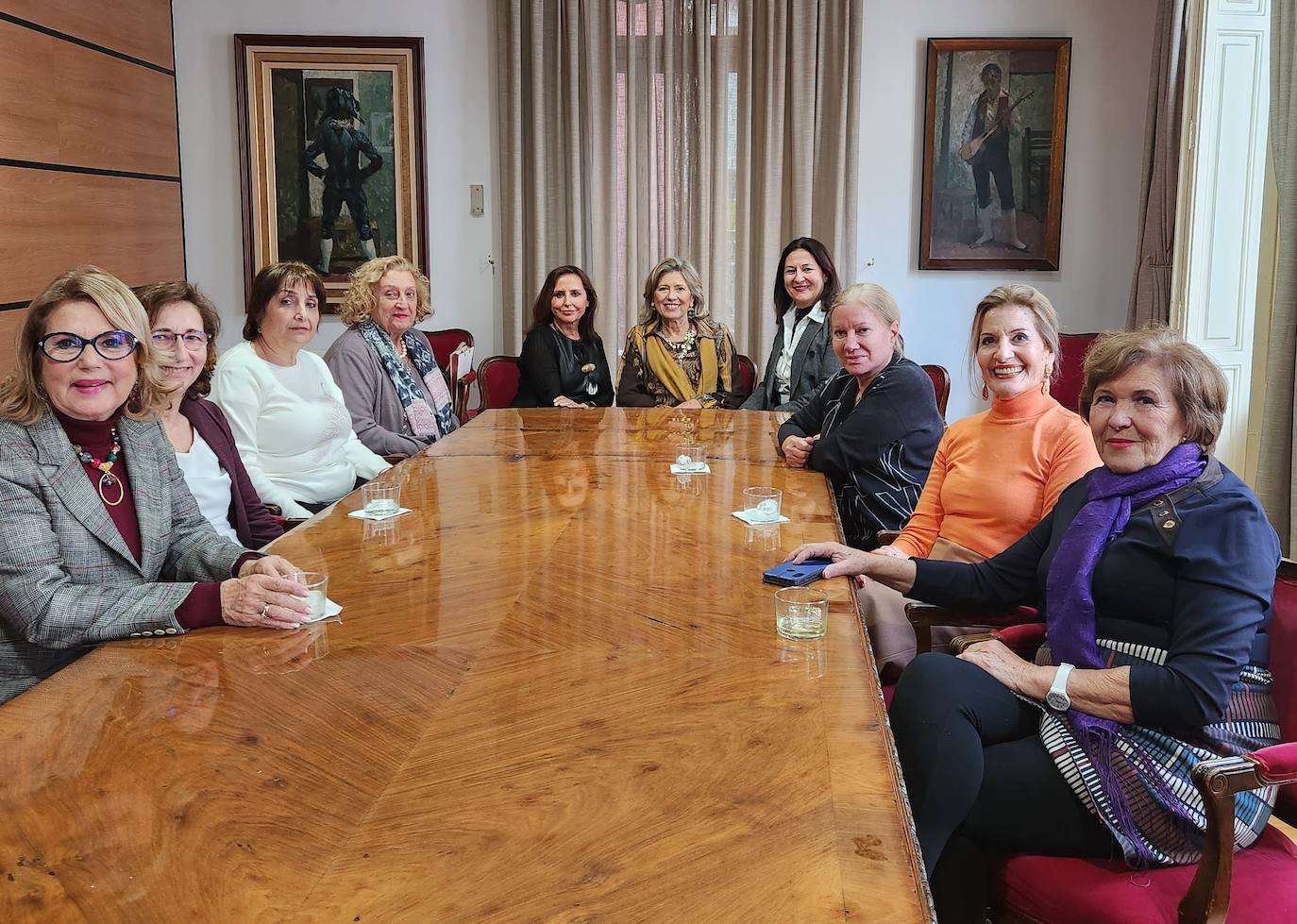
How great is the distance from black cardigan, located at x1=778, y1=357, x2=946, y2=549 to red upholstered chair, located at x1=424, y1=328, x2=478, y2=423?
2694 mm

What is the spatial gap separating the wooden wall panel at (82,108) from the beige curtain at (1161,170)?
16.0ft

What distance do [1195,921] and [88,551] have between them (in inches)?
72.8

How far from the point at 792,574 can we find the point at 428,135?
15.6 ft

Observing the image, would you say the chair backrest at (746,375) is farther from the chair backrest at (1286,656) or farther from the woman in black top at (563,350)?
the chair backrest at (1286,656)

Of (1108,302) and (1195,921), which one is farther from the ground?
(1108,302)

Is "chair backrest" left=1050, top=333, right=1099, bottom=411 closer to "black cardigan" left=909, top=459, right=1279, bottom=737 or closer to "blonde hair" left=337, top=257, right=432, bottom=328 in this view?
"blonde hair" left=337, top=257, right=432, bottom=328

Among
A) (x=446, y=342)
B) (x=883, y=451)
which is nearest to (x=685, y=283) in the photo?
(x=446, y=342)

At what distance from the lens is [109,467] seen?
213 centimetres

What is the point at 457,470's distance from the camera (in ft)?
10.9

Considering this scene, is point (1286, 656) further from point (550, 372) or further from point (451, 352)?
point (451, 352)

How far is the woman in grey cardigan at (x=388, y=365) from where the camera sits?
4492 millimetres

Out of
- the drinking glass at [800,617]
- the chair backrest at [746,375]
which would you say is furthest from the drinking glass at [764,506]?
the chair backrest at [746,375]

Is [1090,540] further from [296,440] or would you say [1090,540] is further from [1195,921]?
[296,440]

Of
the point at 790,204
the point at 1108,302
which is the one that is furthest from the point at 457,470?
the point at 1108,302
